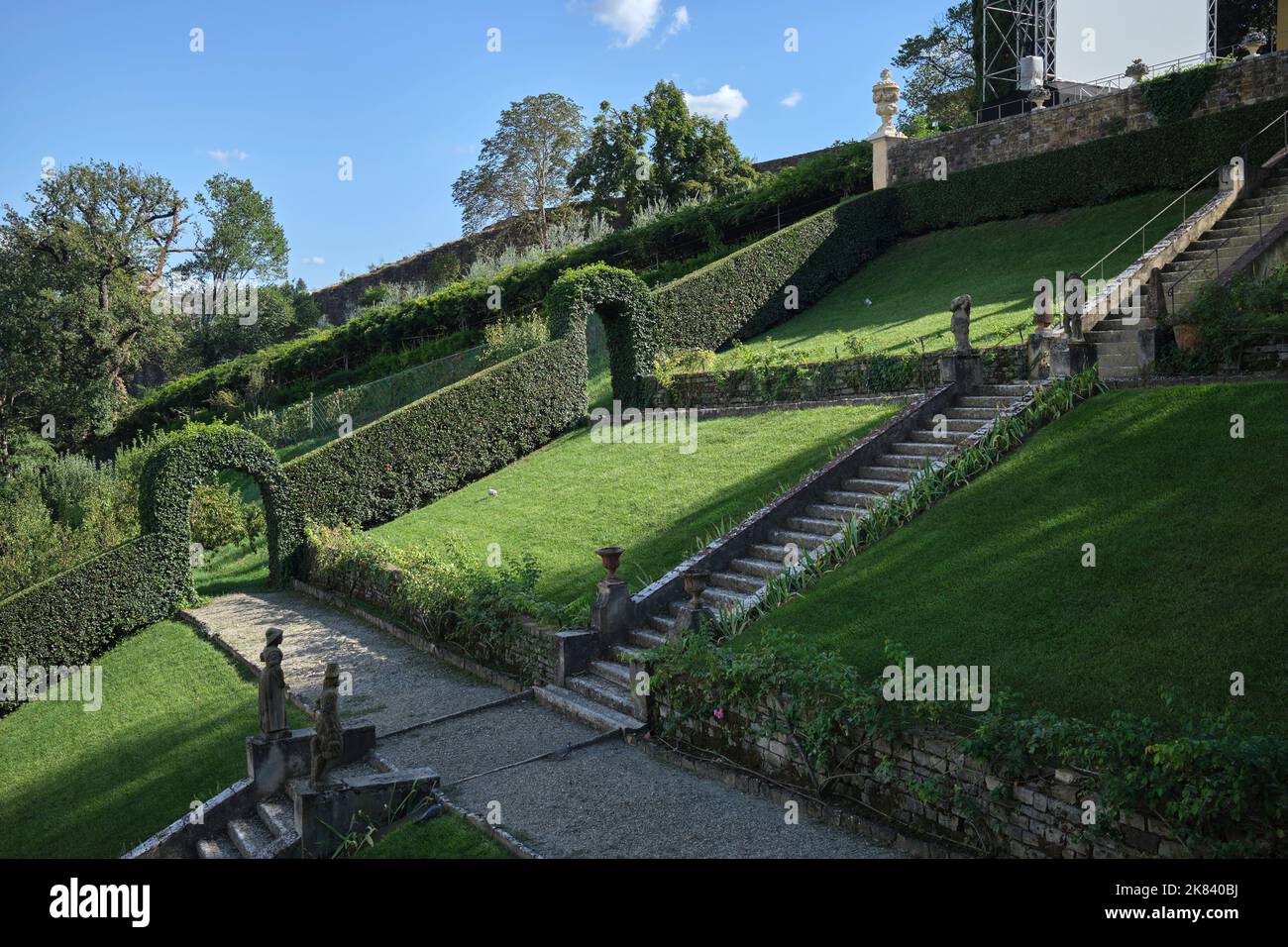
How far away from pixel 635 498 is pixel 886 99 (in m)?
17.4

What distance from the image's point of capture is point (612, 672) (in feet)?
35.1

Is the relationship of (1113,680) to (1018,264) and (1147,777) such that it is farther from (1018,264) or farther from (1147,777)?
(1018,264)

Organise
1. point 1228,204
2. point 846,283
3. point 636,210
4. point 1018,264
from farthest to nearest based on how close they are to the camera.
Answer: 1. point 636,210
2. point 846,283
3. point 1018,264
4. point 1228,204

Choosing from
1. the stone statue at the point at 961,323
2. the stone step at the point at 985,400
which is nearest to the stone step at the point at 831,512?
the stone step at the point at 985,400

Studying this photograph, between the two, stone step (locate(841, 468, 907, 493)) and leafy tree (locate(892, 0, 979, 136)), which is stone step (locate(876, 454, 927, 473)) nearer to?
stone step (locate(841, 468, 907, 493))

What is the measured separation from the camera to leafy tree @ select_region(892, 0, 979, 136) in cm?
3772

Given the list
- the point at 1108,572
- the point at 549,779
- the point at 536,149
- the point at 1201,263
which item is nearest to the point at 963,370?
the point at 1201,263

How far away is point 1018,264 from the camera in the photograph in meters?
21.3

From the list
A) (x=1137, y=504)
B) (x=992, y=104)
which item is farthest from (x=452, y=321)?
(x=1137, y=504)

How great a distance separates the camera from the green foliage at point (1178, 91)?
21109 mm

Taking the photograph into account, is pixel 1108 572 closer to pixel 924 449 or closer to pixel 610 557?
pixel 924 449

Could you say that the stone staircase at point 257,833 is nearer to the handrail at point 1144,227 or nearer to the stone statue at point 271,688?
the stone statue at point 271,688
